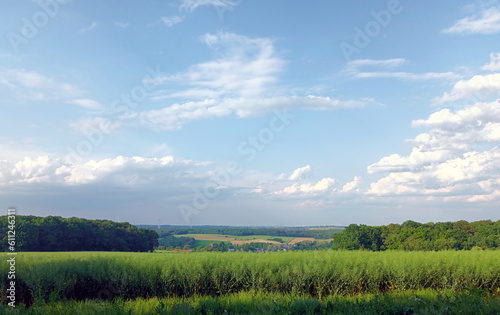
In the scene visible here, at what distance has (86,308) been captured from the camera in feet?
22.5

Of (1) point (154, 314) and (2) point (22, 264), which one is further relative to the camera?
(2) point (22, 264)

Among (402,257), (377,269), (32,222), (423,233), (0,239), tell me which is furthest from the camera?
(423,233)

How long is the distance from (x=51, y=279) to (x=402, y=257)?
40.3 feet

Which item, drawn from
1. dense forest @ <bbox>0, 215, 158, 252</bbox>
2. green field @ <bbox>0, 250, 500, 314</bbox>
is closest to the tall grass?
green field @ <bbox>0, 250, 500, 314</bbox>

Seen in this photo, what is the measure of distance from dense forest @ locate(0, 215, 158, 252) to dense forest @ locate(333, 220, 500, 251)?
23.8 m

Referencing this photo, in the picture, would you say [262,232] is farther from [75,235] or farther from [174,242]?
[75,235]

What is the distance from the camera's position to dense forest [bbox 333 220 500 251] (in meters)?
36.8

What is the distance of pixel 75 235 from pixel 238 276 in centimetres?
2781

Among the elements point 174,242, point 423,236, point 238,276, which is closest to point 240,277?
point 238,276

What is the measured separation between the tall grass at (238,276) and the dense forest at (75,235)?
847 inches

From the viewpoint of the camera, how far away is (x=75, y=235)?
3203cm

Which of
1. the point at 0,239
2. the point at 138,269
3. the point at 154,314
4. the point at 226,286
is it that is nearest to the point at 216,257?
the point at 226,286

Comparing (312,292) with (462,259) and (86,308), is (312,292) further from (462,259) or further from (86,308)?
(86,308)

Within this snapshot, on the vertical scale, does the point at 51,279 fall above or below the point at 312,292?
above
